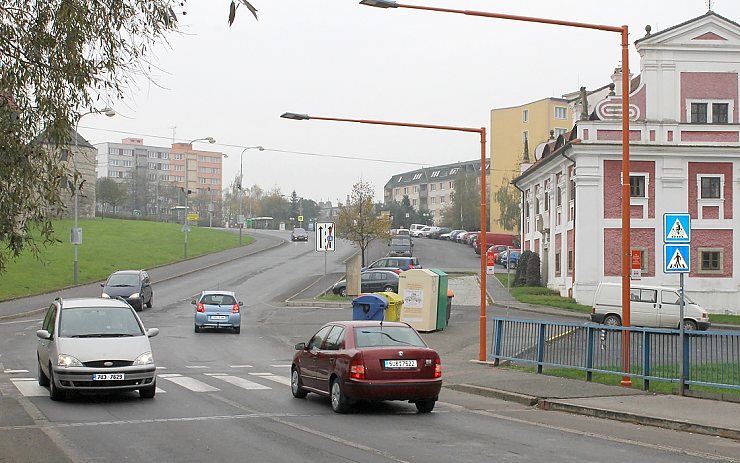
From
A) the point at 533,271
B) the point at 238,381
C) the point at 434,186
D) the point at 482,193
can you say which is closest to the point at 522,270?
the point at 533,271

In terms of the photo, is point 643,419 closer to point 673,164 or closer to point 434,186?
point 673,164

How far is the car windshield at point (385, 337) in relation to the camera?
15.6m

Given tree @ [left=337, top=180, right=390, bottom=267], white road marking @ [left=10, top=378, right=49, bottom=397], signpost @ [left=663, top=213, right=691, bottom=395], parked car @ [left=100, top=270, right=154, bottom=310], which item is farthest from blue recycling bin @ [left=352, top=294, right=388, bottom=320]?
tree @ [left=337, top=180, right=390, bottom=267]

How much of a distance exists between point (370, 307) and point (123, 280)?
18403 millimetres

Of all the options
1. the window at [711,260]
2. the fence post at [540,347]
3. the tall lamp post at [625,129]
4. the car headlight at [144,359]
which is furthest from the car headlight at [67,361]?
the window at [711,260]

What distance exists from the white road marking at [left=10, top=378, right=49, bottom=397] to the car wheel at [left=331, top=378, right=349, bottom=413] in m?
5.69

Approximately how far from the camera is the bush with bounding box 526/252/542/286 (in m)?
55.7

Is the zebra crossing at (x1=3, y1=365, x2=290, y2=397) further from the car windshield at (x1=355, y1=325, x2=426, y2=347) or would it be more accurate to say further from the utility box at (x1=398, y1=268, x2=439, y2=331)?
the utility box at (x1=398, y1=268, x2=439, y2=331)

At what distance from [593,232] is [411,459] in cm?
3751

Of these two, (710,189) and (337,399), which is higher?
(710,189)

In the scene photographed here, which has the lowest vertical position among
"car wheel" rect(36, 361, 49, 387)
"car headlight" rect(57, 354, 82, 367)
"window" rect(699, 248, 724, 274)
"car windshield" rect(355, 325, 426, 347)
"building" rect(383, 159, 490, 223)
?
"car wheel" rect(36, 361, 49, 387)

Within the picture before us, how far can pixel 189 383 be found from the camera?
20156 millimetres

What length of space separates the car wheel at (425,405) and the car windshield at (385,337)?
913mm

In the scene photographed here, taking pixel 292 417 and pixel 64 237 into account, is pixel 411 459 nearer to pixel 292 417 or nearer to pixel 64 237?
pixel 292 417
